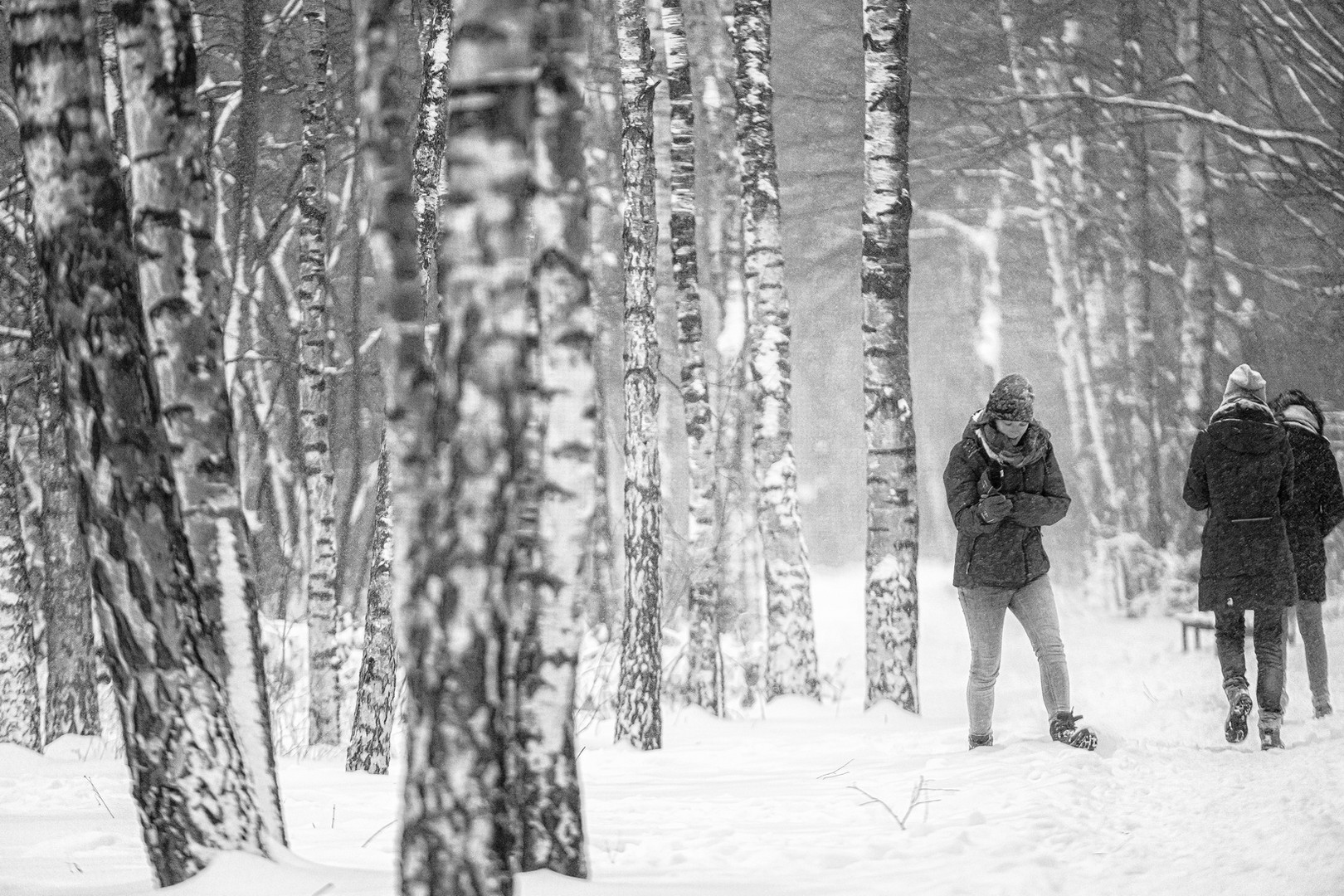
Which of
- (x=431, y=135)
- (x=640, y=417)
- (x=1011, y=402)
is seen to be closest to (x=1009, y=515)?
(x=1011, y=402)

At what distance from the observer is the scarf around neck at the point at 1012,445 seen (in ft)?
21.4

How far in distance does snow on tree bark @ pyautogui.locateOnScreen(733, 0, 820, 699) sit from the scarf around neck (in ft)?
14.0

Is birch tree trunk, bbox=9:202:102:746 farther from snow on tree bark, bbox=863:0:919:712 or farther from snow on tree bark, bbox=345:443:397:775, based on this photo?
snow on tree bark, bbox=863:0:919:712

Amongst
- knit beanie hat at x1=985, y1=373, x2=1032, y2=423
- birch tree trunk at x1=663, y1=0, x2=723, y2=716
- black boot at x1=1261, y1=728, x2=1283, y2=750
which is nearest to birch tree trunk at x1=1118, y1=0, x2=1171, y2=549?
birch tree trunk at x1=663, y1=0, x2=723, y2=716

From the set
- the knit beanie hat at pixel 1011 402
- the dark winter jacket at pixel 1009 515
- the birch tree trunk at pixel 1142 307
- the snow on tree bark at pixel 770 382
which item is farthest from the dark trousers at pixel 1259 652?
the birch tree trunk at pixel 1142 307

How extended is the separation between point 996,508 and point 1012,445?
1.22ft

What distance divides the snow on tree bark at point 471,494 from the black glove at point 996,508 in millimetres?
3898

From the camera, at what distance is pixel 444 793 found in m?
3.09

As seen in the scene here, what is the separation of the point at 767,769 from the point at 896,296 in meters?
4.24

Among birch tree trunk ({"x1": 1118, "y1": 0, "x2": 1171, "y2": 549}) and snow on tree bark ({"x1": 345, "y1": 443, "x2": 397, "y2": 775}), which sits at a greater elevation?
birch tree trunk ({"x1": 1118, "y1": 0, "x2": 1171, "y2": 549})

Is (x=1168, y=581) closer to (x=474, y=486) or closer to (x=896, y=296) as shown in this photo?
(x=896, y=296)

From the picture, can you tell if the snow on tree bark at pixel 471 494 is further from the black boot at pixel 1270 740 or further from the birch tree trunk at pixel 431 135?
the birch tree trunk at pixel 431 135

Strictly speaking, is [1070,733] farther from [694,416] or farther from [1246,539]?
[694,416]

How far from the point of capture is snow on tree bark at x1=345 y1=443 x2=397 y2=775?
25.7ft
